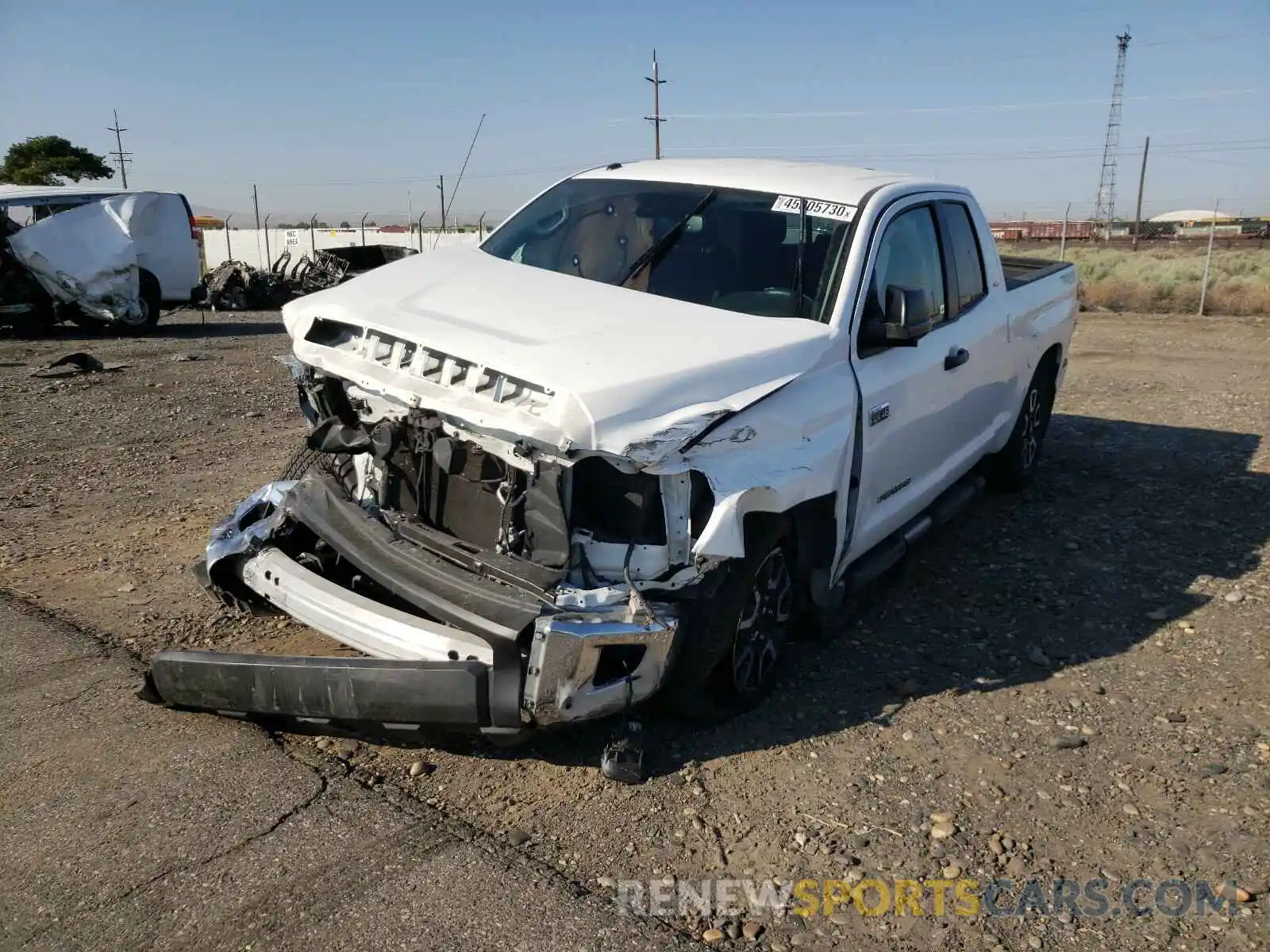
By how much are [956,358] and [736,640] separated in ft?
6.79

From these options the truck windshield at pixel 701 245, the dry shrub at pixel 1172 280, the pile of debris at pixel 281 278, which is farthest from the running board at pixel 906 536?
the pile of debris at pixel 281 278

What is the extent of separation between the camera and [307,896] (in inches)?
114

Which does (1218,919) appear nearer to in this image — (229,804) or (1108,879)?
(1108,879)

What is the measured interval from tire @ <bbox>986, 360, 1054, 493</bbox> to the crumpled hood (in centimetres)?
311

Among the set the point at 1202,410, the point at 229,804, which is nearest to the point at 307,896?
the point at 229,804

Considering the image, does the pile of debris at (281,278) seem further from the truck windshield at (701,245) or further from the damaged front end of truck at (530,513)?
the damaged front end of truck at (530,513)

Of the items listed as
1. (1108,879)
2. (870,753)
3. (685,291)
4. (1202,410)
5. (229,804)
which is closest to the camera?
(1108,879)

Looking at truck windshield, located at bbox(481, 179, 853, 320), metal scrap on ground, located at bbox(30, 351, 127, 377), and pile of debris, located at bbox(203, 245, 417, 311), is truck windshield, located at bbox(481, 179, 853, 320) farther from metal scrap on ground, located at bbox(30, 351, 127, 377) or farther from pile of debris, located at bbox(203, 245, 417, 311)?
pile of debris, located at bbox(203, 245, 417, 311)

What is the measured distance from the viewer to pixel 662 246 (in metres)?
4.60

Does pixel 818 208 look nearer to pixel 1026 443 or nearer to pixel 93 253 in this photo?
pixel 1026 443

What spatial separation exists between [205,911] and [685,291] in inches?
110

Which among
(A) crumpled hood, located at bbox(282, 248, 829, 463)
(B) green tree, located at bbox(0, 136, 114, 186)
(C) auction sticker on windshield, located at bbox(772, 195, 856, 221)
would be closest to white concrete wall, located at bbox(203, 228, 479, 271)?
(B) green tree, located at bbox(0, 136, 114, 186)

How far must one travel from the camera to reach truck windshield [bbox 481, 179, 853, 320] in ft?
14.2

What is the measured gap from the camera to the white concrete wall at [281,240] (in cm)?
3712
